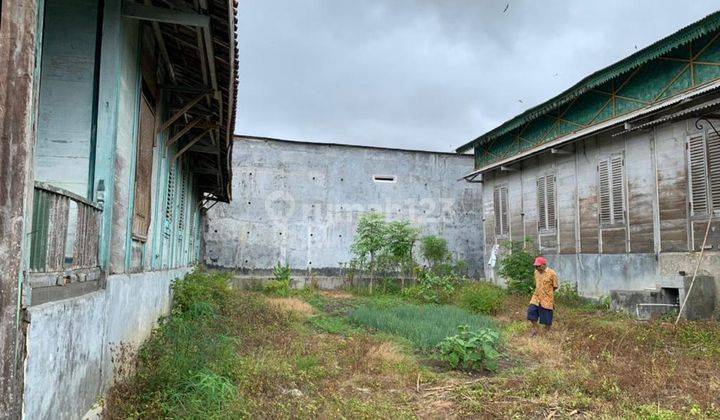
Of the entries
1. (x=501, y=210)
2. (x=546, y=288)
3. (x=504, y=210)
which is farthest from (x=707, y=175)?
(x=501, y=210)

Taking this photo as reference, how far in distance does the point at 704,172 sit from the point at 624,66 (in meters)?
3.36

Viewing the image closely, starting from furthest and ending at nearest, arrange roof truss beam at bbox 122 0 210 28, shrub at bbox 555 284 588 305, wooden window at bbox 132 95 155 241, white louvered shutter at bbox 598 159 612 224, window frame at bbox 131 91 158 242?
shrub at bbox 555 284 588 305, white louvered shutter at bbox 598 159 612 224, wooden window at bbox 132 95 155 241, window frame at bbox 131 91 158 242, roof truss beam at bbox 122 0 210 28

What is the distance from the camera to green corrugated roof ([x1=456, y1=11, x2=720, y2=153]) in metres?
10.7

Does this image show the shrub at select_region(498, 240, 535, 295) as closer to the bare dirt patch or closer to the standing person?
the standing person

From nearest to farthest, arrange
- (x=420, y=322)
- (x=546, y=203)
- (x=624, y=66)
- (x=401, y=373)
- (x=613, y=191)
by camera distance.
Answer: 1. (x=401, y=373)
2. (x=420, y=322)
3. (x=624, y=66)
4. (x=613, y=191)
5. (x=546, y=203)

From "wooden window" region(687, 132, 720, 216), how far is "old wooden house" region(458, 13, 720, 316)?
0.07 ft

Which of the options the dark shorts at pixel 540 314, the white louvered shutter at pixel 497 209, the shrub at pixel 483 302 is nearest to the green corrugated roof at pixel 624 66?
the white louvered shutter at pixel 497 209

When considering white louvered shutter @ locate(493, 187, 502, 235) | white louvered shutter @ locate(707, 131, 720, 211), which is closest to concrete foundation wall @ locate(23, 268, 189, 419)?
white louvered shutter @ locate(707, 131, 720, 211)

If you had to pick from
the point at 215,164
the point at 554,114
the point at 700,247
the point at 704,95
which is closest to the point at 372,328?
the point at 215,164

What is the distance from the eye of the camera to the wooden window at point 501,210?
63.1 ft

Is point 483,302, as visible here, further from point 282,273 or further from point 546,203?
point 282,273

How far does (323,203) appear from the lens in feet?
76.8

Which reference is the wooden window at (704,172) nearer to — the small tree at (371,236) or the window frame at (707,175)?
the window frame at (707,175)

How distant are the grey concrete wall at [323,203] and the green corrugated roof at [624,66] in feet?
21.6
